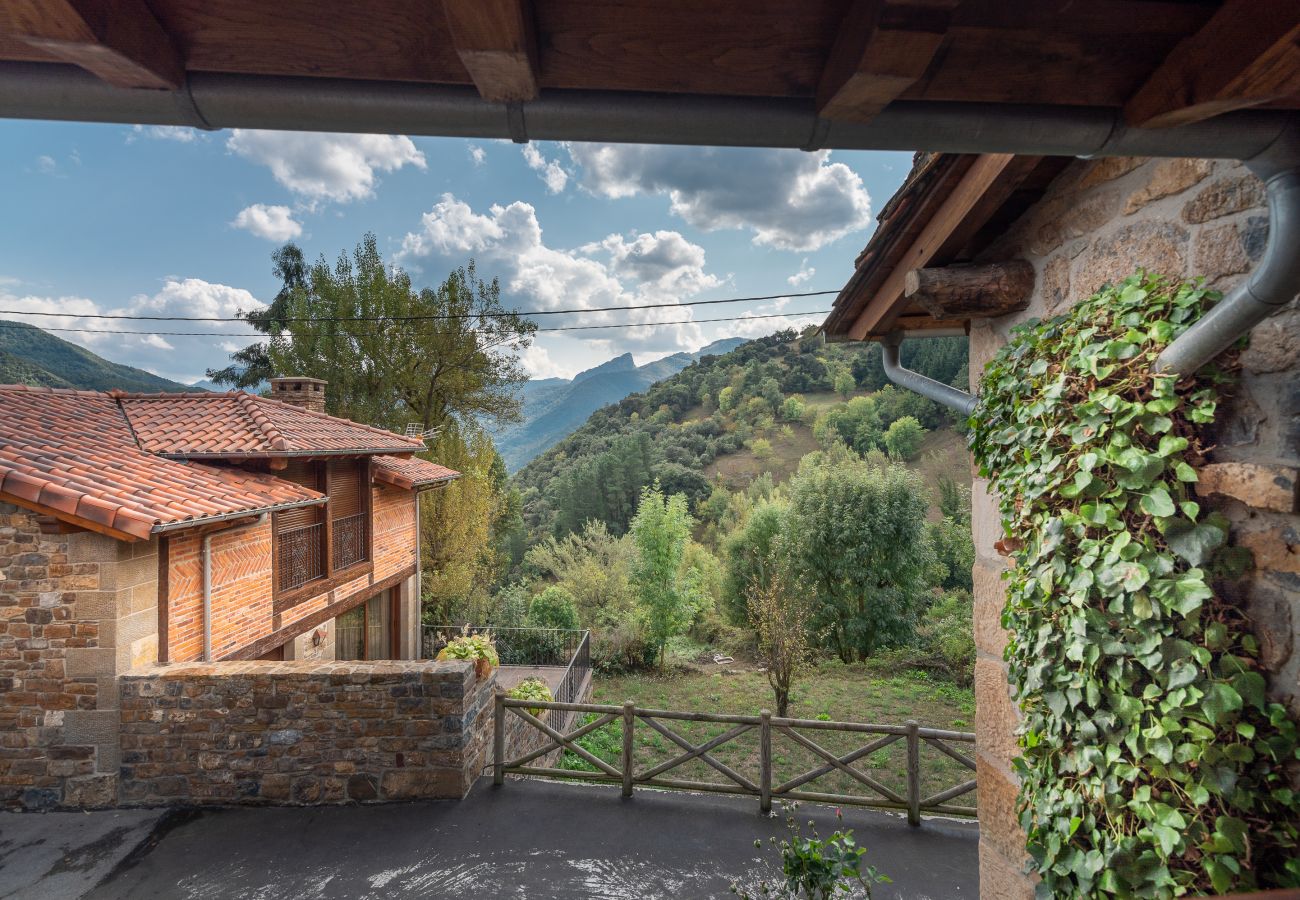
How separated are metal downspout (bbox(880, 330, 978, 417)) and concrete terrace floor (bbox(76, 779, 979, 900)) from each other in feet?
10.5

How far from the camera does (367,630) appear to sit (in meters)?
10.4

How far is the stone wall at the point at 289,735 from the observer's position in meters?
4.51

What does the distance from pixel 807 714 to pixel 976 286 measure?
1013 cm

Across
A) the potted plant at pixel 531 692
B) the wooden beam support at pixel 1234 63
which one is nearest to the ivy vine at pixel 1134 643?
the wooden beam support at pixel 1234 63

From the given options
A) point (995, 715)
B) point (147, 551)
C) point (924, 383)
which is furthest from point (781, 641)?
point (147, 551)

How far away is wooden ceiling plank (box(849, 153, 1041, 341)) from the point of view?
193 cm

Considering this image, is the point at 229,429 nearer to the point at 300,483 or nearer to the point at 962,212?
the point at 300,483

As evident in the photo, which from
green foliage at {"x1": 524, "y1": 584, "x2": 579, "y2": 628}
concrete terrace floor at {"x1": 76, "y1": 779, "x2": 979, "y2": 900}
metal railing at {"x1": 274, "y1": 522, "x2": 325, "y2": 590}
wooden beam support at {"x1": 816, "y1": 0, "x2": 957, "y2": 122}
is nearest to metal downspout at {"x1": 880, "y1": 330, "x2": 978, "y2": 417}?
wooden beam support at {"x1": 816, "y1": 0, "x2": 957, "y2": 122}

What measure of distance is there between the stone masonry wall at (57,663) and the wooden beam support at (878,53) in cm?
600

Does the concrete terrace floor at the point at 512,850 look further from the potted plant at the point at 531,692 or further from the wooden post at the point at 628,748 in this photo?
the potted plant at the point at 531,692

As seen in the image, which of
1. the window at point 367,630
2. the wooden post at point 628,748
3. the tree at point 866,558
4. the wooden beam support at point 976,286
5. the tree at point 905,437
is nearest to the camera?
the wooden beam support at point 976,286

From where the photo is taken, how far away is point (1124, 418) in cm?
158

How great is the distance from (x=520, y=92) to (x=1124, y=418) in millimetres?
1716

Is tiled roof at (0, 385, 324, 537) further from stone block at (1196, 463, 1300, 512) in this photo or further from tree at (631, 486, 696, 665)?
tree at (631, 486, 696, 665)
